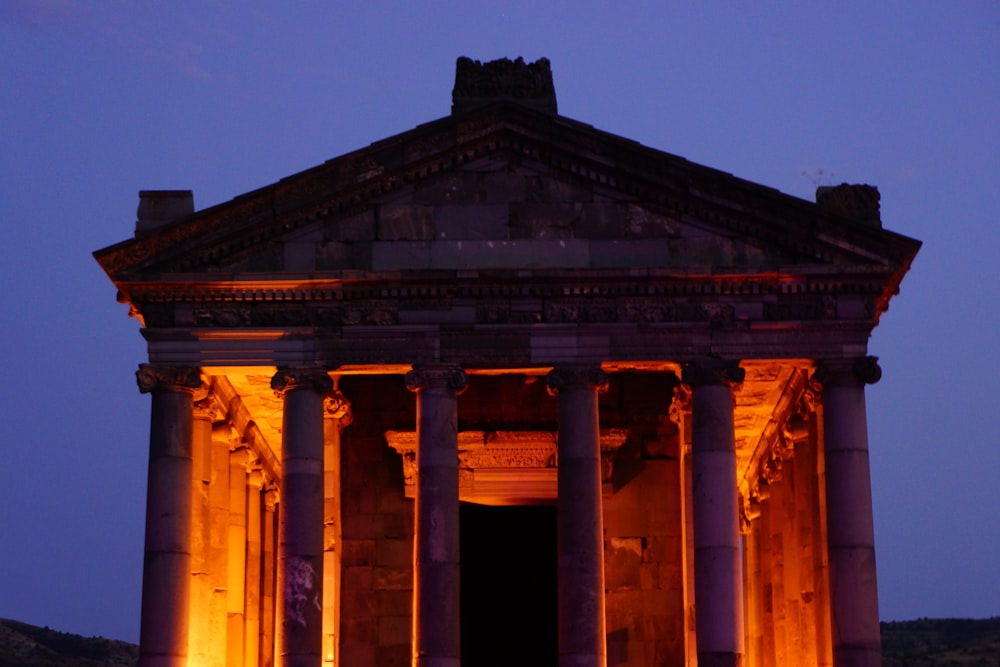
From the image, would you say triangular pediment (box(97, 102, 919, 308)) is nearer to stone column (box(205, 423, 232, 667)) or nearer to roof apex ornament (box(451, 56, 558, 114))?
roof apex ornament (box(451, 56, 558, 114))

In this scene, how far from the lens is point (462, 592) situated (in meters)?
44.2

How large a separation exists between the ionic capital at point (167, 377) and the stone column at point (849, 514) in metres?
12.3

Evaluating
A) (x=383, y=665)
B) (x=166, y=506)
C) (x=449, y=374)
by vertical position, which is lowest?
(x=383, y=665)

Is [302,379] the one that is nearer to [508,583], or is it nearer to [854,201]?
[508,583]

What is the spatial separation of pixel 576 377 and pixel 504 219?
3.59m

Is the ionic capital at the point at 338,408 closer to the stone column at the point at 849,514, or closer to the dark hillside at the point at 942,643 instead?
the stone column at the point at 849,514

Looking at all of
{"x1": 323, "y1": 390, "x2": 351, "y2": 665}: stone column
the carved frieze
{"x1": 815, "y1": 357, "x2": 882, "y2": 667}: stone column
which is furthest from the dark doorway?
{"x1": 815, "y1": 357, "x2": 882, "y2": 667}: stone column

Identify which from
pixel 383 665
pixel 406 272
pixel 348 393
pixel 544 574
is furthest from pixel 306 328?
pixel 544 574

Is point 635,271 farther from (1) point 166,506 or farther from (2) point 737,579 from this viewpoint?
(1) point 166,506

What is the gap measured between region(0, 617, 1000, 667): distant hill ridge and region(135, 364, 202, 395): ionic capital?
3884 centimetres

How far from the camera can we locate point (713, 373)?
36.0m

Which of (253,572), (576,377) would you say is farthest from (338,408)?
(253,572)

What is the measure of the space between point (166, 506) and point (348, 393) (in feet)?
22.6

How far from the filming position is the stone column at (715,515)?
3500 cm
